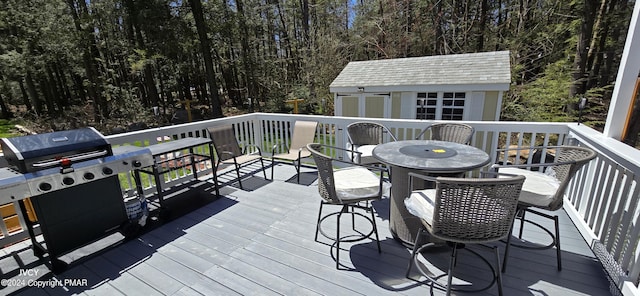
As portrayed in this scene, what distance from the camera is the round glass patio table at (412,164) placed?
6.69ft

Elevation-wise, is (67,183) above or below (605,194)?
above

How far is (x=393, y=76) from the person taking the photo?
9.03m

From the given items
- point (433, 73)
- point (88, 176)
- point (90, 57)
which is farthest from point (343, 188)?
point (90, 57)

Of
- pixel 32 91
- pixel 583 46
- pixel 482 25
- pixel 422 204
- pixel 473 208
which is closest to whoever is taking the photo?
pixel 473 208

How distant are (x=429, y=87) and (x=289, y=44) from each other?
11.2 meters

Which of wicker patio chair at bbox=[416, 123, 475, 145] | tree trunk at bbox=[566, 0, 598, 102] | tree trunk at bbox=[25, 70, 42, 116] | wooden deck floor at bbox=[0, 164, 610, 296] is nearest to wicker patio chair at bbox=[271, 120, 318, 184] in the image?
wooden deck floor at bbox=[0, 164, 610, 296]

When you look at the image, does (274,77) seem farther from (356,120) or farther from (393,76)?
(356,120)

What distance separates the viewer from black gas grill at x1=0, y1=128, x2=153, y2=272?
206cm

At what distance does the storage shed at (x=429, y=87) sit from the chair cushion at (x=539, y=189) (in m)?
5.96

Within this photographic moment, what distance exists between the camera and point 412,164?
2074 mm

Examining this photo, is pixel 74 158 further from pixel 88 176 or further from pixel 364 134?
pixel 364 134

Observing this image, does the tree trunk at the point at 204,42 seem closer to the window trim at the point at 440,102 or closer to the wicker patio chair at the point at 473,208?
the window trim at the point at 440,102

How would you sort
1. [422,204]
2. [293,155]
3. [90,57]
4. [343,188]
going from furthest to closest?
[90,57] → [293,155] → [343,188] → [422,204]

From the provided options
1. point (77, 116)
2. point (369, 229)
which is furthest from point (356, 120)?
point (77, 116)
